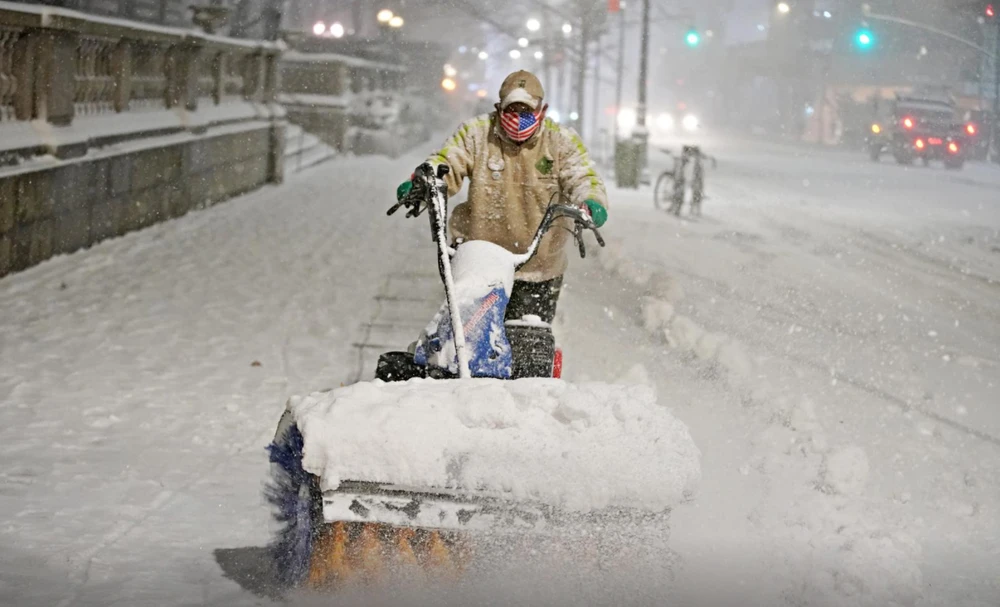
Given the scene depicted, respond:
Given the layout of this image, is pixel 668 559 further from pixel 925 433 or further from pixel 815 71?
pixel 815 71

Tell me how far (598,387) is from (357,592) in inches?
41.2

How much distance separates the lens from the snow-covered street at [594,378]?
Answer: 456cm

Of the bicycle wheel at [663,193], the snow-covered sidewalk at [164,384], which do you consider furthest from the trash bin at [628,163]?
the snow-covered sidewalk at [164,384]

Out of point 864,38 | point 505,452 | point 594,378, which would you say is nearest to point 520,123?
point 594,378

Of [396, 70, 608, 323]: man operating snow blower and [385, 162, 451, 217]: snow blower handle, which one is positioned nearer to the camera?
[385, 162, 451, 217]: snow blower handle

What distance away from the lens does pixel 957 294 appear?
12.6 m

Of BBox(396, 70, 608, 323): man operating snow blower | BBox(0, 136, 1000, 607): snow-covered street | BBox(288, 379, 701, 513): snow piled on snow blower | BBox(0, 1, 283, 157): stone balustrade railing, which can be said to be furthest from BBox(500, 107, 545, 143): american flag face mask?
BBox(0, 1, 283, 157): stone balustrade railing

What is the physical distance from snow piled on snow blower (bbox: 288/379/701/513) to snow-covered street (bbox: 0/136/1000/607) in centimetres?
43

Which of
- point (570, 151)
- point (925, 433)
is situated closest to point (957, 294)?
point (925, 433)

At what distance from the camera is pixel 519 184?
239 inches

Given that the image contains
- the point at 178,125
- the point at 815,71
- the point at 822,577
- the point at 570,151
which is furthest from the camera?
the point at 815,71

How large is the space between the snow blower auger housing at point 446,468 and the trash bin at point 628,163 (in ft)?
73.0

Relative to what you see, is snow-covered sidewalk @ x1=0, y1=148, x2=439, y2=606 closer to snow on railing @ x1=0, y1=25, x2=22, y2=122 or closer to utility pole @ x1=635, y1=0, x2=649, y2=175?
snow on railing @ x1=0, y1=25, x2=22, y2=122

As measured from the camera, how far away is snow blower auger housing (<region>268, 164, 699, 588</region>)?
346 cm
